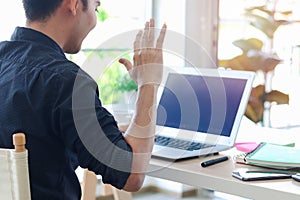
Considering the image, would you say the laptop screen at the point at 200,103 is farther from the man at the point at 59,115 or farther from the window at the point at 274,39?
the window at the point at 274,39

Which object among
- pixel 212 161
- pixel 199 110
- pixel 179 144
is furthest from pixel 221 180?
pixel 199 110

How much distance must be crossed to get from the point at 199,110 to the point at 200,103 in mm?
26

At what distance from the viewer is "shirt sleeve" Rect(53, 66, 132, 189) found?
1.12 meters

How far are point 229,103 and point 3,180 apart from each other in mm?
865

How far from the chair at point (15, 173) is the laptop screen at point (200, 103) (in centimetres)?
80

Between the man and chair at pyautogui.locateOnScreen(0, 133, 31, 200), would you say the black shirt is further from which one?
chair at pyautogui.locateOnScreen(0, 133, 31, 200)

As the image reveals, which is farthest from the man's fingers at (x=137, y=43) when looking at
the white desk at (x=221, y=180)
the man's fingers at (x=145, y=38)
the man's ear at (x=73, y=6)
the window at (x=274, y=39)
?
the window at (x=274, y=39)

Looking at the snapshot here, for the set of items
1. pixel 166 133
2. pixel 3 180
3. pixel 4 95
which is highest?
pixel 4 95

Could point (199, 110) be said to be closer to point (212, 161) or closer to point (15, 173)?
point (212, 161)

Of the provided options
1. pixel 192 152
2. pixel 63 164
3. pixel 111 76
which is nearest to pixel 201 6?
pixel 111 76

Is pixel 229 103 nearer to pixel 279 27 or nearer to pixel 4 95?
pixel 4 95

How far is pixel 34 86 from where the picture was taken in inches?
45.2

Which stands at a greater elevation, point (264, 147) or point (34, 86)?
point (34, 86)

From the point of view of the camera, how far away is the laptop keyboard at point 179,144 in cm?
164
